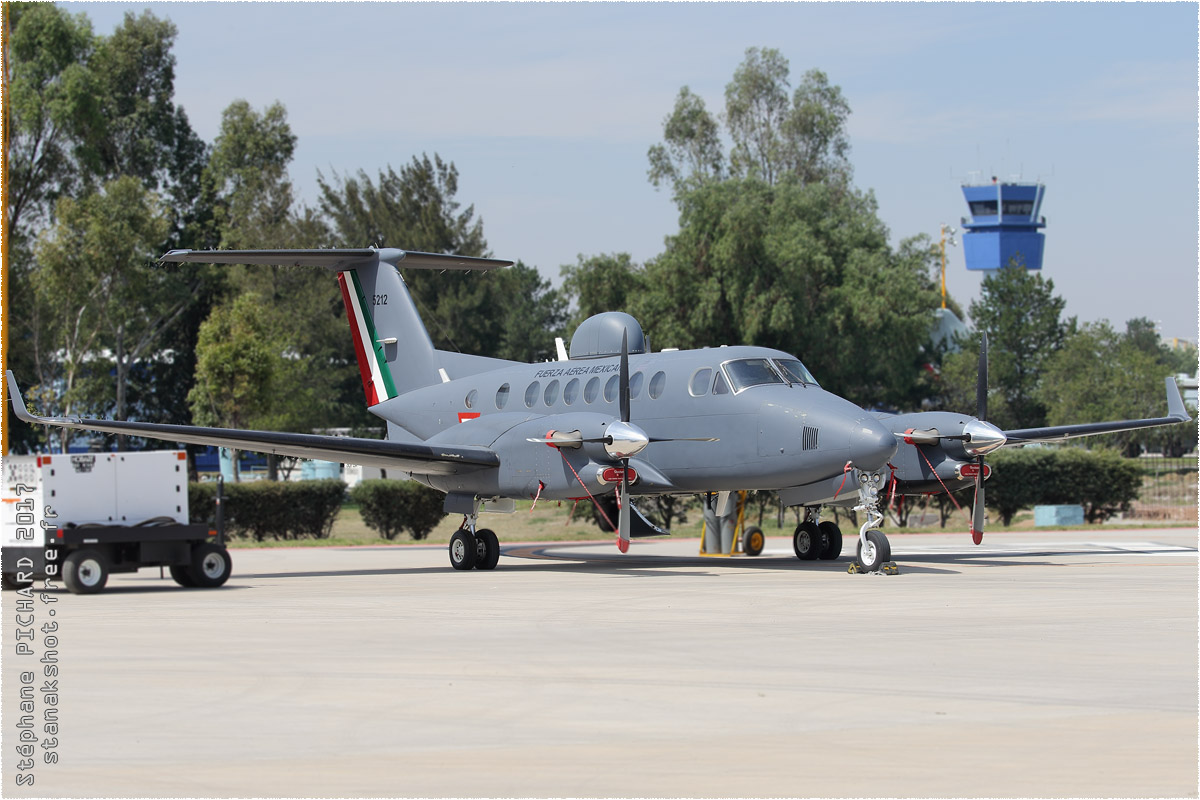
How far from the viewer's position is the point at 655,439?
20141 millimetres

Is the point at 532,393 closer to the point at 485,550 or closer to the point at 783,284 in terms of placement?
the point at 485,550

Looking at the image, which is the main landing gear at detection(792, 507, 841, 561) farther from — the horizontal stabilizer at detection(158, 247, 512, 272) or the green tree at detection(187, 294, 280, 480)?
the green tree at detection(187, 294, 280, 480)

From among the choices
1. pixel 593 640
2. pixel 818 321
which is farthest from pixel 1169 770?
pixel 818 321

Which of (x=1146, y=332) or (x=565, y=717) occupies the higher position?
(x=1146, y=332)

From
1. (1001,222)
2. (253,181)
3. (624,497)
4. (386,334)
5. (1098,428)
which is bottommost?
(624,497)

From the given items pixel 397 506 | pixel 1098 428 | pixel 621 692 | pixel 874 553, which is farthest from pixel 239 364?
pixel 621 692

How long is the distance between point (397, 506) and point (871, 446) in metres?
17.7

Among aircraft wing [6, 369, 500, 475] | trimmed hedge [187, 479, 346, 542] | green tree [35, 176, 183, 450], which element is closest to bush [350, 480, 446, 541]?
trimmed hedge [187, 479, 346, 542]

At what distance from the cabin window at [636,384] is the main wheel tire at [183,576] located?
7.73 metres

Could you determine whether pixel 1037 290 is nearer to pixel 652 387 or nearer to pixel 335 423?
pixel 335 423

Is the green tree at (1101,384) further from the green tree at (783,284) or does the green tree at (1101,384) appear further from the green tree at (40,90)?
the green tree at (40,90)

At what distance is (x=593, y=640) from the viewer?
35.8 feet

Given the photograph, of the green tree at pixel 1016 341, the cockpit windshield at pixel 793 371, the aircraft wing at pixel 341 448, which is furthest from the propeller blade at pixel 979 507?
the green tree at pixel 1016 341

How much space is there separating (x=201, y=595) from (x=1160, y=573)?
514 inches
